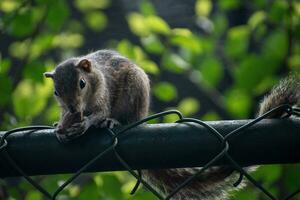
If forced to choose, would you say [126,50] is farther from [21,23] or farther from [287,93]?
[287,93]

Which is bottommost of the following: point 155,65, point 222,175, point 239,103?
point 239,103

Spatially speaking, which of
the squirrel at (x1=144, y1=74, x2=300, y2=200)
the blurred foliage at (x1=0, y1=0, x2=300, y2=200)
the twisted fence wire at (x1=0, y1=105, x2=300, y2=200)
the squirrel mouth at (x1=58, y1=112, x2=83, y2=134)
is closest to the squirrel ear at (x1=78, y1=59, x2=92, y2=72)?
the blurred foliage at (x1=0, y1=0, x2=300, y2=200)

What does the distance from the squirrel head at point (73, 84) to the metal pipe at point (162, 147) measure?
2.14 ft

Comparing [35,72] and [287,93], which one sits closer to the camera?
[287,93]

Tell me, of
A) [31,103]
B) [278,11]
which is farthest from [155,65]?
[31,103]

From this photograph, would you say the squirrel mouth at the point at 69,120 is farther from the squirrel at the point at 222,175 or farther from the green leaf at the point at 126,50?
the green leaf at the point at 126,50

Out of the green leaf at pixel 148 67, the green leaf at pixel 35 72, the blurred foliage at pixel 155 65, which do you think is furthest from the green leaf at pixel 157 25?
the green leaf at pixel 35 72

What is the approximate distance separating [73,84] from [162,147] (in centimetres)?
85

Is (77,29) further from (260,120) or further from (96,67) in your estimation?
(260,120)

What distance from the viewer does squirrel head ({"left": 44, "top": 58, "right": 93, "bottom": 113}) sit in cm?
176

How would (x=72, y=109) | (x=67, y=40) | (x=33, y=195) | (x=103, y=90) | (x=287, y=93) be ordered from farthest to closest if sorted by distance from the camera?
(x=67, y=40) < (x=103, y=90) < (x=72, y=109) < (x=33, y=195) < (x=287, y=93)

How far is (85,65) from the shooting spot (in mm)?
1969

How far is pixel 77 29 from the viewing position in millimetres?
3791

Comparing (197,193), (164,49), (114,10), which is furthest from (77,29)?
(197,193)
